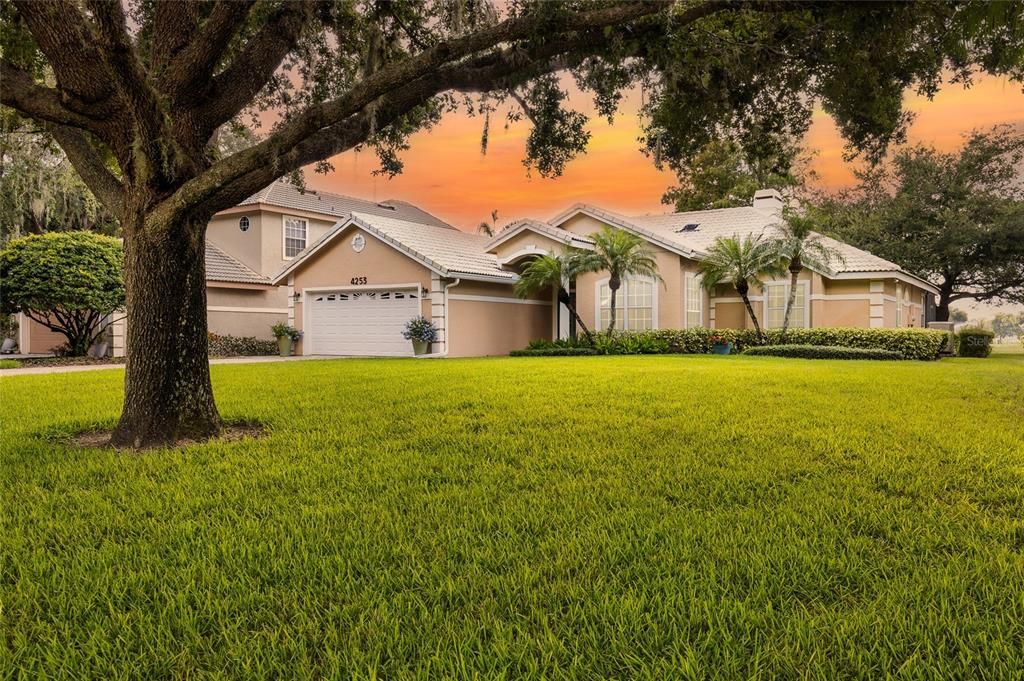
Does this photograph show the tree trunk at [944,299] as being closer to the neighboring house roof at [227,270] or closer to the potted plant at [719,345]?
the potted plant at [719,345]

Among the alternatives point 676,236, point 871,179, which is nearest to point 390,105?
point 676,236

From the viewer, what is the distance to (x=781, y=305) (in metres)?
22.2

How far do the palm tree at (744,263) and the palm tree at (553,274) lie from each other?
4.46m

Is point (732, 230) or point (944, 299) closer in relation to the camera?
point (732, 230)

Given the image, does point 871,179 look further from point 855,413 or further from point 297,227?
point 855,413

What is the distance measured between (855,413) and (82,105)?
28.6 feet

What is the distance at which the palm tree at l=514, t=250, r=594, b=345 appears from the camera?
20.1 meters

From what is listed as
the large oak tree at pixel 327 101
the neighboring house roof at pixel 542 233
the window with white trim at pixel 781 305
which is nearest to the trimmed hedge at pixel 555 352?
the neighboring house roof at pixel 542 233

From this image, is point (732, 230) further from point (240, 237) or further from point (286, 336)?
point (240, 237)

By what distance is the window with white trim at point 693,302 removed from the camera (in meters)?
21.5

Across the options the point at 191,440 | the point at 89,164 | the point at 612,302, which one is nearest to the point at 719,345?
the point at 612,302

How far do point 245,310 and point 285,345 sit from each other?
3380 millimetres

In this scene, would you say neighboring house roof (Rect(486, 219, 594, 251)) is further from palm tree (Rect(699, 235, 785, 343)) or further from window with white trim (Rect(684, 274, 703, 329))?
palm tree (Rect(699, 235, 785, 343))

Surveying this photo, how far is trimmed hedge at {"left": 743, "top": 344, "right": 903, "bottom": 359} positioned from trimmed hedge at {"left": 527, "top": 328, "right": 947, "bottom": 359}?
63 centimetres
